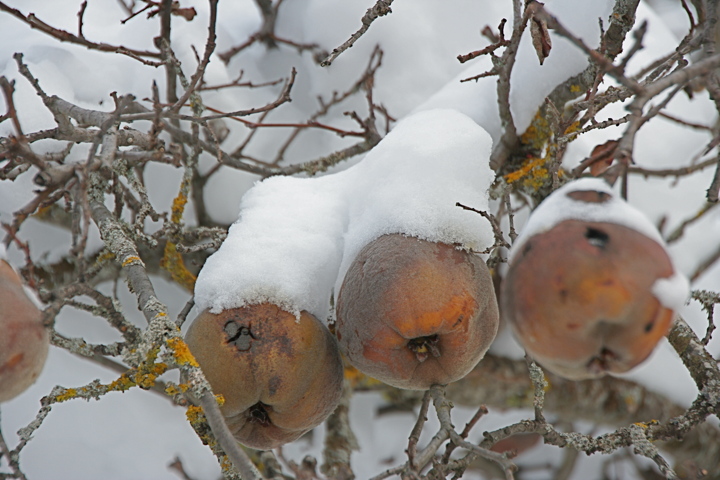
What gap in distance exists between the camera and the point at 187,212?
2777 mm

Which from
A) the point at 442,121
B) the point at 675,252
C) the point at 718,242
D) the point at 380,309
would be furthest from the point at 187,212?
the point at 718,242

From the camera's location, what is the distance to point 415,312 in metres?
1.47

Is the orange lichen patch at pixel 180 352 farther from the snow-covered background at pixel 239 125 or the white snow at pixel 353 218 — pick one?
the snow-covered background at pixel 239 125

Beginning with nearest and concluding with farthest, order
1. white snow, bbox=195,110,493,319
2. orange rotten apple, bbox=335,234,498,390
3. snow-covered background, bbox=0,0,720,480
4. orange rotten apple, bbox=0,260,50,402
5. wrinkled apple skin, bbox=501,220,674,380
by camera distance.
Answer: wrinkled apple skin, bbox=501,220,674,380
orange rotten apple, bbox=0,260,50,402
orange rotten apple, bbox=335,234,498,390
white snow, bbox=195,110,493,319
snow-covered background, bbox=0,0,720,480

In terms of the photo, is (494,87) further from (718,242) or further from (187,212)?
(718,242)

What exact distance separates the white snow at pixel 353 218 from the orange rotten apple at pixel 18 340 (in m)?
0.48

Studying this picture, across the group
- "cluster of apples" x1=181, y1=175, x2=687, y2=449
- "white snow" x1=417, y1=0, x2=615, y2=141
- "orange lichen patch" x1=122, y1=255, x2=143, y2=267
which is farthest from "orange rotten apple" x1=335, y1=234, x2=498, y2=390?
"white snow" x1=417, y1=0, x2=615, y2=141

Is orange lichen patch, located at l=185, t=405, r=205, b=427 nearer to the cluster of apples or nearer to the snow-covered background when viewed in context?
the cluster of apples

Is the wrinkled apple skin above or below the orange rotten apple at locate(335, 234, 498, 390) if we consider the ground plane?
above

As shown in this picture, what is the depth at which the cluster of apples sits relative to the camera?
1056 millimetres

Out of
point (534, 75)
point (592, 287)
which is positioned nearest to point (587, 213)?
point (592, 287)

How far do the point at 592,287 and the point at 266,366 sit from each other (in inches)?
33.9

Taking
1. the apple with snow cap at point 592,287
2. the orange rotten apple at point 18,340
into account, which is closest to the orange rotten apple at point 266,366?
the orange rotten apple at point 18,340

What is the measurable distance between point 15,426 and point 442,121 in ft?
7.37
